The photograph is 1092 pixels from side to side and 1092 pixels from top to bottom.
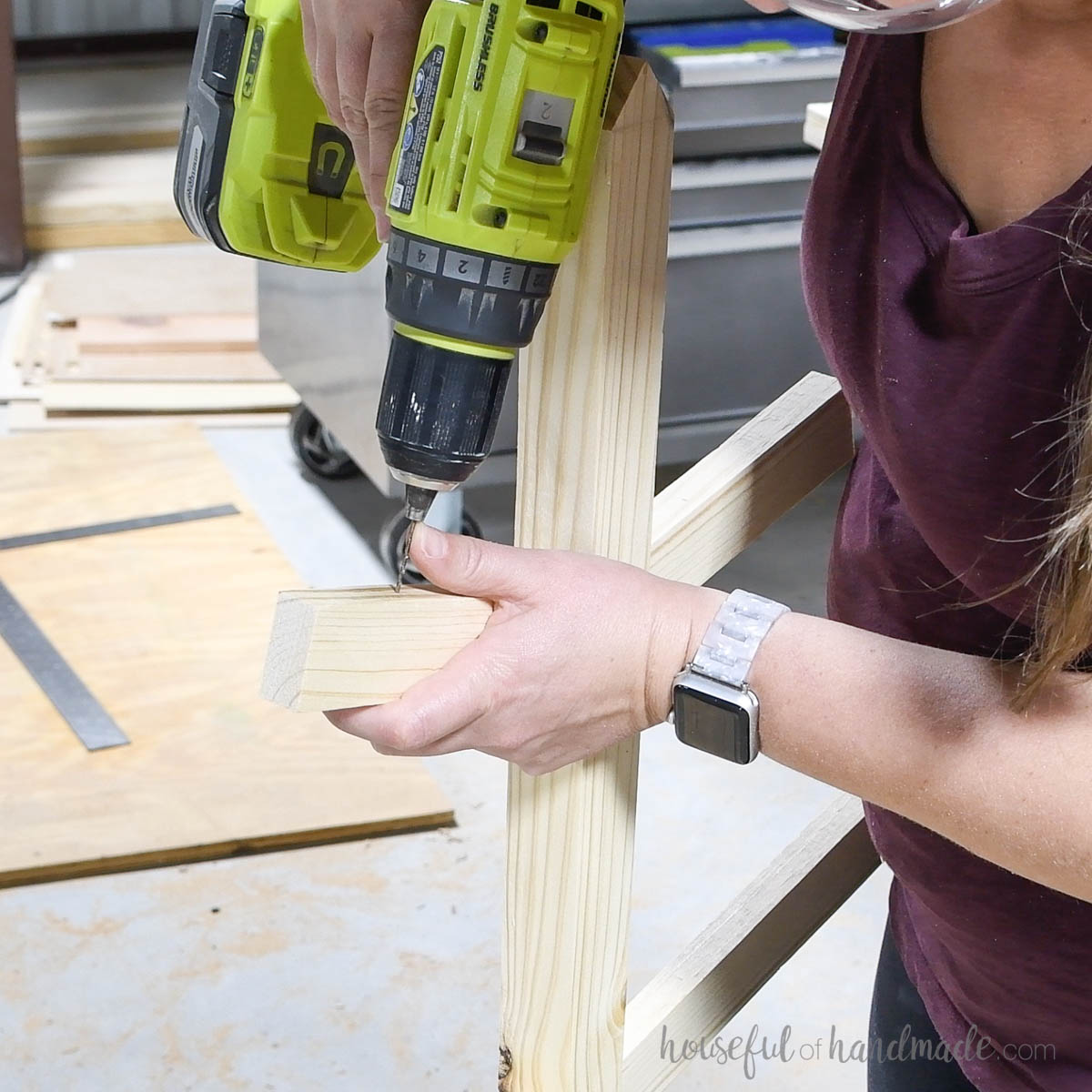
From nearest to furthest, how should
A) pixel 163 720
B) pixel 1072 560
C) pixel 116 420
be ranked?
pixel 1072 560
pixel 163 720
pixel 116 420

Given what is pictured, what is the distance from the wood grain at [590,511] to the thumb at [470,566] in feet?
0.22

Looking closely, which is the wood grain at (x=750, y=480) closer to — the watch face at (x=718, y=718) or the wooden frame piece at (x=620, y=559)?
the wooden frame piece at (x=620, y=559)

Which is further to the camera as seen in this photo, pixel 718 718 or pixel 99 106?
pixel 99 106

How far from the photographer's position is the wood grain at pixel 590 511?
0.58 metres

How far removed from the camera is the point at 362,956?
1409mm

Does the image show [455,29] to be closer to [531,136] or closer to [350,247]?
[531,136]

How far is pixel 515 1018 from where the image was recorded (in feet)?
2.38

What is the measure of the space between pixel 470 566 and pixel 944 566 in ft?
0.75

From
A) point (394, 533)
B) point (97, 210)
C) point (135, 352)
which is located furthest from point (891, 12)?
point (97, 210)

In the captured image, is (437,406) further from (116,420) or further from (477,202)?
(116,420)

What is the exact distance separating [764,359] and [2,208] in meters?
1.81

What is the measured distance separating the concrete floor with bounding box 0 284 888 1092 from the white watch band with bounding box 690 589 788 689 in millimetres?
848

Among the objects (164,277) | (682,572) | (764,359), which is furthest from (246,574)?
(682,572)

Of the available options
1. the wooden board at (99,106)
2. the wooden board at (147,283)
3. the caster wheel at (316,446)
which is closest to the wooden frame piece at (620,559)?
the caster wheel at (316,446)
